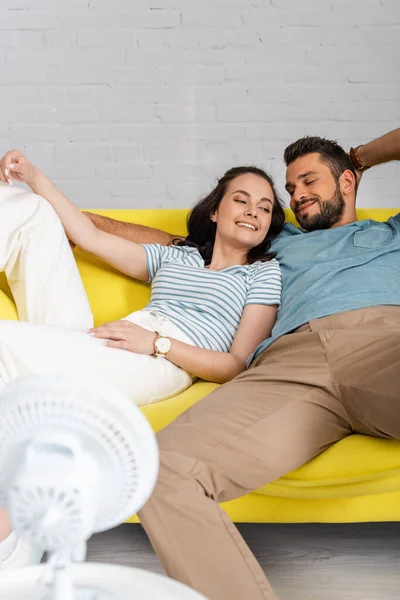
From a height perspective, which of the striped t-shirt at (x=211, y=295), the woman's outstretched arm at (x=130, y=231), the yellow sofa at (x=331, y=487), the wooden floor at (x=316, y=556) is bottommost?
the wooden floor at (x=316, y=556)

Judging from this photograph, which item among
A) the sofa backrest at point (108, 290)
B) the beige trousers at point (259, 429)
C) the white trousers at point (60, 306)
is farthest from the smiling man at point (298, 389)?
the white trousers at point (60, 306)

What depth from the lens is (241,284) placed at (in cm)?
Result: 207

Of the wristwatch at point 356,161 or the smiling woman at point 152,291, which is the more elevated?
the wristwatch at point 356,161

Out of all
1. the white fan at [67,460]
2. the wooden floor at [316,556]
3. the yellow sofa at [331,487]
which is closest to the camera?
the white fan at [67,460]

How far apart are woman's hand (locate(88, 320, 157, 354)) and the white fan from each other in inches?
40.8

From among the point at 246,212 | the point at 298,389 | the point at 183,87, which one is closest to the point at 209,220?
the point at 246,212

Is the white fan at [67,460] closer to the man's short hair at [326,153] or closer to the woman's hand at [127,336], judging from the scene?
the woman's hand at [127,336]

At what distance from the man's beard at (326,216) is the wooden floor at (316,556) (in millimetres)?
867

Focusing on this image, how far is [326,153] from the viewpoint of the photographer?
2283mm

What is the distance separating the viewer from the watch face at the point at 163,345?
73.4 inches

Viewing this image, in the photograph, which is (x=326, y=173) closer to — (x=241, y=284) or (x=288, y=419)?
(x=241, y=284)

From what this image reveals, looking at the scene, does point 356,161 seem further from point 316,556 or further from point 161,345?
point 316,556

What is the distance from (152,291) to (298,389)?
738 mm

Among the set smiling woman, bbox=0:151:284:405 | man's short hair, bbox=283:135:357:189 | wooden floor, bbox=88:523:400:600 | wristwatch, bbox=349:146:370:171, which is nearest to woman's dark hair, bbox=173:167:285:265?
smiling woman, bbox=0:151:284:405
